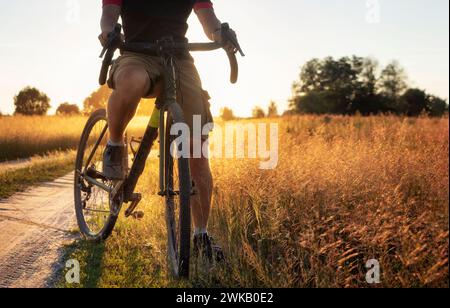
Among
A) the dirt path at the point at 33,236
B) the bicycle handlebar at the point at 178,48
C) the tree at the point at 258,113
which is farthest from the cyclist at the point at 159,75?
the tree at the point at 258,113

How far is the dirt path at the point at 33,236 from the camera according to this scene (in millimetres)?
3254

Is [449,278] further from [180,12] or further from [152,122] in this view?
[180,12]

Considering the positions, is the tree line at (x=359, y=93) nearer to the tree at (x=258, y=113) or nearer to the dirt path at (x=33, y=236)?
the tree at (x=258, y=113)

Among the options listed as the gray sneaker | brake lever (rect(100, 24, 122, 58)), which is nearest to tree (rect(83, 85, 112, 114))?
the gray sneaker

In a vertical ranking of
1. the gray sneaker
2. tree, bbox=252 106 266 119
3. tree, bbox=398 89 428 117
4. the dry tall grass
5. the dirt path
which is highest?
tree, bbox=398 89 428 117

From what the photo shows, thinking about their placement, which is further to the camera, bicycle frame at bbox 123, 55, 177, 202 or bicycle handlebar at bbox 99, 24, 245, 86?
bicycle frame at bbox 123, 55, 177, 202

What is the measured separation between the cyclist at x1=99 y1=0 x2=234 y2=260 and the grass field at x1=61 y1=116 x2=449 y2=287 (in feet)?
1.28

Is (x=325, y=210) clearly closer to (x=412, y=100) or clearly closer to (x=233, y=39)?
(x=233, y=39)

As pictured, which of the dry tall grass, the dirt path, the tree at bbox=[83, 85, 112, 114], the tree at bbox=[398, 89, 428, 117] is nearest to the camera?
the dry tall grass

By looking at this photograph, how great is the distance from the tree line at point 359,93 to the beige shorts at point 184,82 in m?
60.7

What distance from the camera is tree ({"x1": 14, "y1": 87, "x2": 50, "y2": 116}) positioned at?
215 feet

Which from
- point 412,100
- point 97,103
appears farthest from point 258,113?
point 412,100

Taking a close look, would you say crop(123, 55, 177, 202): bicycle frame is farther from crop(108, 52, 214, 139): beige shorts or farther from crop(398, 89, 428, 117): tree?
crop(398, 89, 428, 117): tree

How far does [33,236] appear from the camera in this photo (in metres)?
4.23
